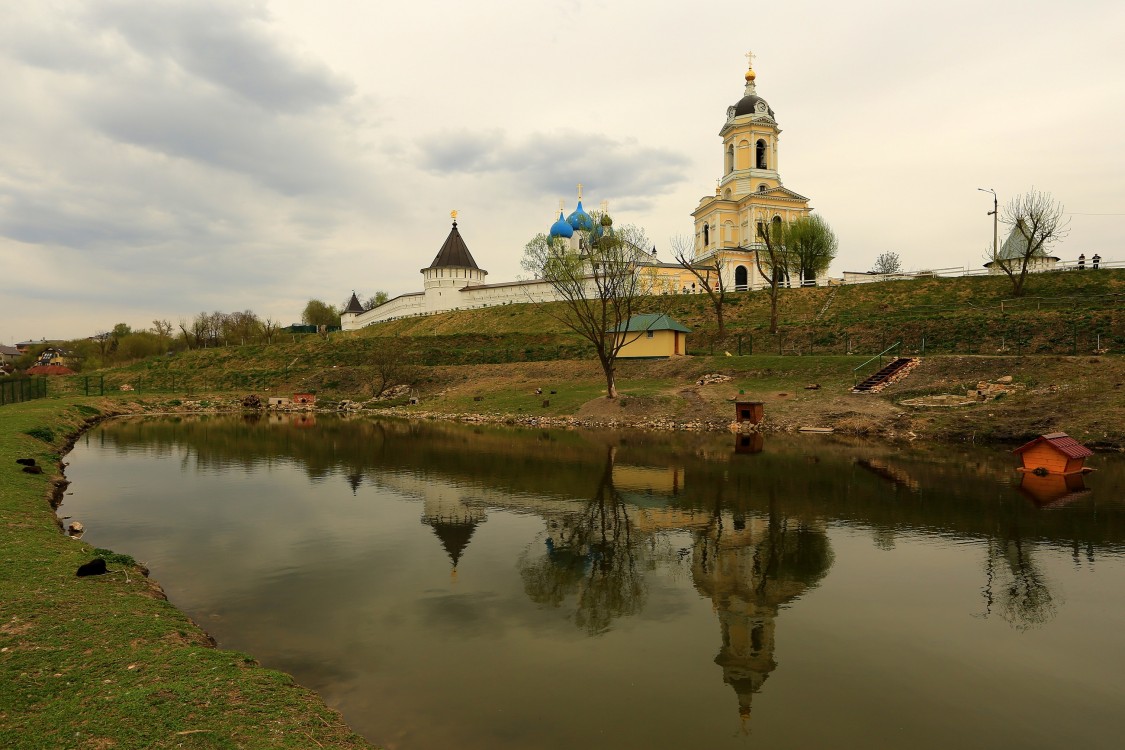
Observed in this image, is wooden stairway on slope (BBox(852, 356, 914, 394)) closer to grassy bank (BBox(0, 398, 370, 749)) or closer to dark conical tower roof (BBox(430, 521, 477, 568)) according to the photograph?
dark conical tower roof (BBox(430, 521, 477, 568))

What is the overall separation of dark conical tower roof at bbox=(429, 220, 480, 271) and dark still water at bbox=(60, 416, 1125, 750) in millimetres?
74317

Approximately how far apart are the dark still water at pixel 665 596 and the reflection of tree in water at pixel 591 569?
71 mm

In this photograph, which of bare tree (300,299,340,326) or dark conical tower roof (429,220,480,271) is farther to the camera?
bare tree (300,299,340,326)

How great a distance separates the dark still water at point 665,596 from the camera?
7.85 metres

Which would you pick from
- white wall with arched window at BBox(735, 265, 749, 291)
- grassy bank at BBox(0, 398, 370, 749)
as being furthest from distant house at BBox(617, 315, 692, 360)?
grassy bank at BBox(0, 398, 370, 749)

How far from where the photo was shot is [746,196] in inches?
3339

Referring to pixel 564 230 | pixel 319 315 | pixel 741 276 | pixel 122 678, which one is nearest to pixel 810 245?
pixel 741 276

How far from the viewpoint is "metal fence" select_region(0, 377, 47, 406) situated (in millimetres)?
43728

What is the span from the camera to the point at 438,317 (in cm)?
8988

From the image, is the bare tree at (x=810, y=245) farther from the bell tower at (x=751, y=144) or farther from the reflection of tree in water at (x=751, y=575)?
the reflection of tree in water at (x=751, y=575)

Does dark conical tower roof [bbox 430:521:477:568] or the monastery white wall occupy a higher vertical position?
the monastery white wall

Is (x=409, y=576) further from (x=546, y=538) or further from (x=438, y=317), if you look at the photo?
(x=438, y=317)

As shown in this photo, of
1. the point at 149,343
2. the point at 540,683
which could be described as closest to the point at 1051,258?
the point at 540,683

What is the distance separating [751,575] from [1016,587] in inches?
200
